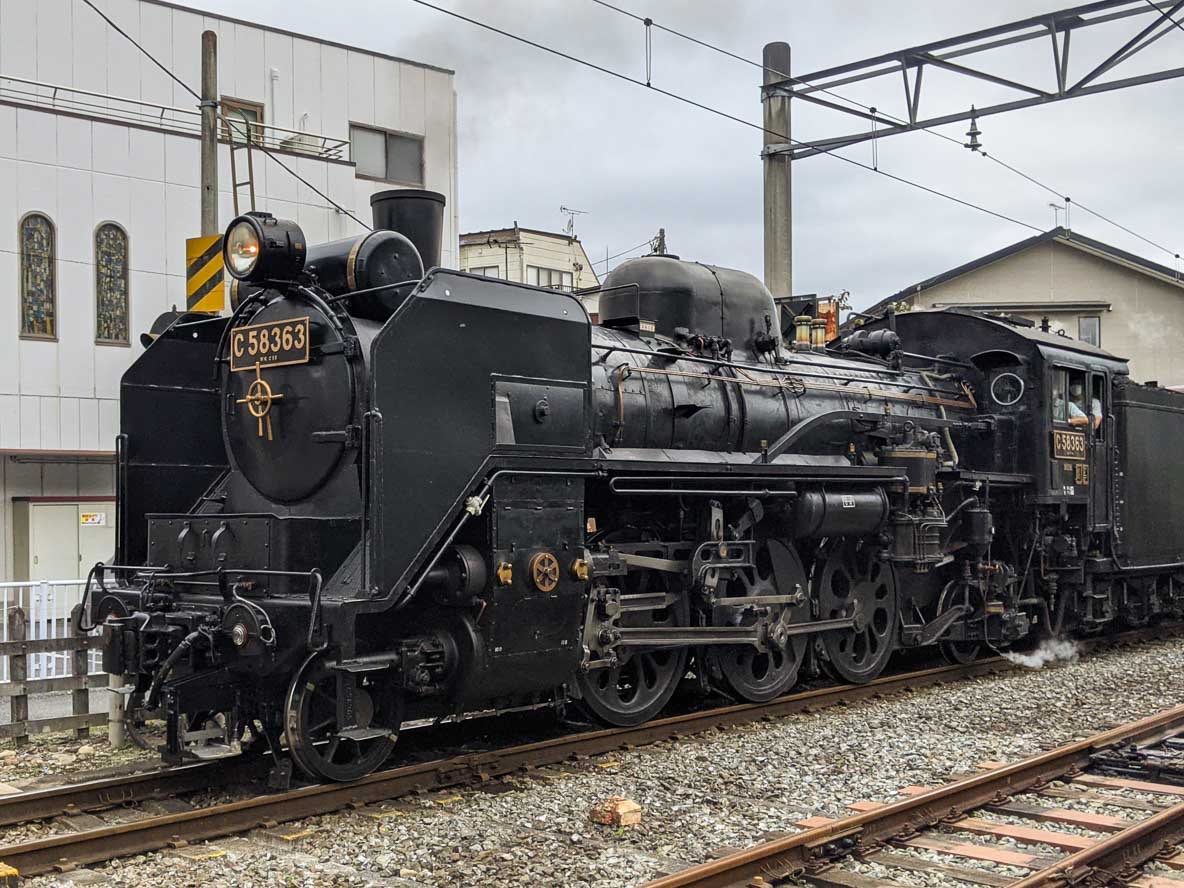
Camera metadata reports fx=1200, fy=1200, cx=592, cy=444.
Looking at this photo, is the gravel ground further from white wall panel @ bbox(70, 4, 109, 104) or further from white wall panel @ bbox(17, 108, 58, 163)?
white wall panel @ bbox(70, 4, 109, 104)

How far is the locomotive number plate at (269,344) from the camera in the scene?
24.2 feet

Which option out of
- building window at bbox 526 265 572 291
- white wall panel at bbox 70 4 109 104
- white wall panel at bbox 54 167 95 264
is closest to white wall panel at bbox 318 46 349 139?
white wall panel at bbox 70 4 109 104

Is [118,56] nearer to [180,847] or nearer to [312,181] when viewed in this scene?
[312,181]

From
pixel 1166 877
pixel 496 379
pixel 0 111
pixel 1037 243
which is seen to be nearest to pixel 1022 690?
pixel 1166 877

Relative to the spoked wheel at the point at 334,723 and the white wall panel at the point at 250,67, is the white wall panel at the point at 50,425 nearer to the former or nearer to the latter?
the white wall panel at the point at 250,67

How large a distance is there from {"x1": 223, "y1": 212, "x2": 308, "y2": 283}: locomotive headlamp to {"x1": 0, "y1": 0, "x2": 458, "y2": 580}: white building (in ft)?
29.6

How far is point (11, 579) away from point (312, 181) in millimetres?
7011

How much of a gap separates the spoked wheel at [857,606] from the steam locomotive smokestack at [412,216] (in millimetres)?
4666

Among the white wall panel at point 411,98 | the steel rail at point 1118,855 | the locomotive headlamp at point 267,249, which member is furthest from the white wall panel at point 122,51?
the steel rail at point 1118,855

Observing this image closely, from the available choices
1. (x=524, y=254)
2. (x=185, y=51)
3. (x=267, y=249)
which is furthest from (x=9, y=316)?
(x=524, y=254)

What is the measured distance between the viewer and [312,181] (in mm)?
17938

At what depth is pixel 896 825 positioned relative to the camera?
6258mm

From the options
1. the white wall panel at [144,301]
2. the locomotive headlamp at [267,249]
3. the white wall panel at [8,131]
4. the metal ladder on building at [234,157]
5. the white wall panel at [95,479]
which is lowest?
the white wall panel at [95,479]

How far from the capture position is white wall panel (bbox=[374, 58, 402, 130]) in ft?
63.6
